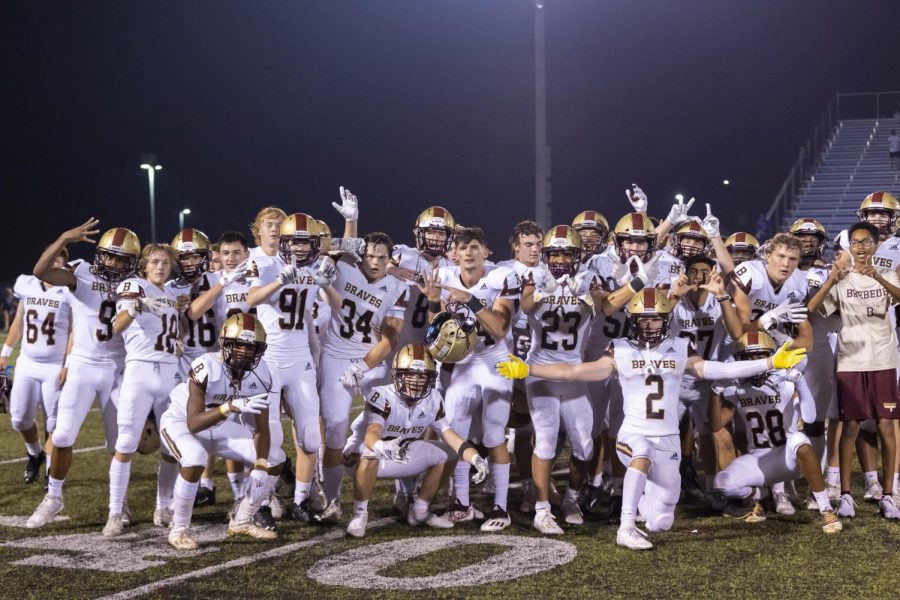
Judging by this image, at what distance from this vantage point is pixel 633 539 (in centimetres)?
563

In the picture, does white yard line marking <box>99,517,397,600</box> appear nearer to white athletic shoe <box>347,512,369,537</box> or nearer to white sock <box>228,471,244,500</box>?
white athletic shoe <box>347,512,369,537</box>

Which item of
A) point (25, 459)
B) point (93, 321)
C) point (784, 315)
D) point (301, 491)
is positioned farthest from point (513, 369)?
point (25, 459)

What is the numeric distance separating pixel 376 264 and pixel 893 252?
3.86 meters

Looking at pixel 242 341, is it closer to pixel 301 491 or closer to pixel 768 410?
pixel 301 491

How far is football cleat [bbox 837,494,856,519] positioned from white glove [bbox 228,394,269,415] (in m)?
3.72

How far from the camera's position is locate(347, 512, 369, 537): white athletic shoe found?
6023mm

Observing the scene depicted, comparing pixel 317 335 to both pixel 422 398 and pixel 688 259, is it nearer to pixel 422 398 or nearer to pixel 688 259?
pixel 422 398

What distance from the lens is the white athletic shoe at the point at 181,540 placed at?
5.64 meters

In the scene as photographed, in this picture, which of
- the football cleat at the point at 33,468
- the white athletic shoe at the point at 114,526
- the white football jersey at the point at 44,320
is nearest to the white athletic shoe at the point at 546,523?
the white athletic shoe at the point at 114,526

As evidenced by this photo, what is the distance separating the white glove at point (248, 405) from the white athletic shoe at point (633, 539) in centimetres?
216

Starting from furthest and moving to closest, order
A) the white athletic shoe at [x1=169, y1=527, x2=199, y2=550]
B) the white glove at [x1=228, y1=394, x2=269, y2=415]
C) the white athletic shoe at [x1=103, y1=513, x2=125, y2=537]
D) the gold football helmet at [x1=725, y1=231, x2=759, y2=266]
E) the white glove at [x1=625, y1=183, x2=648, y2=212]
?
the gold football helmet at [x1=725, y1=231, x2=759, y2=266] < the white glove at [x1=625, y1=183, x2=648, y2=212] < the white athletic shoe at [x1=103, y1=513, x2=125, y2=537] < the white athletic shoe at [x1=169, y1=527, x2=199, y2=550] < the white glove at [x1=228, y1=394, x2=269, y2=415]

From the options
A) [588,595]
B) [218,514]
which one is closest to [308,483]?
[218,514]

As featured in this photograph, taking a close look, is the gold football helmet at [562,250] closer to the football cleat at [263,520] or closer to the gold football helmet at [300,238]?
the gold football helmet at [300,238]

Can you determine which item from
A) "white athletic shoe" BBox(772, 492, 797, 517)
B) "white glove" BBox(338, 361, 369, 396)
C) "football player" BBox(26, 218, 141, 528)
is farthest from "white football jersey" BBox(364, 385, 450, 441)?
"white athletic shoe" BBox(772, 492, 797, 517)
